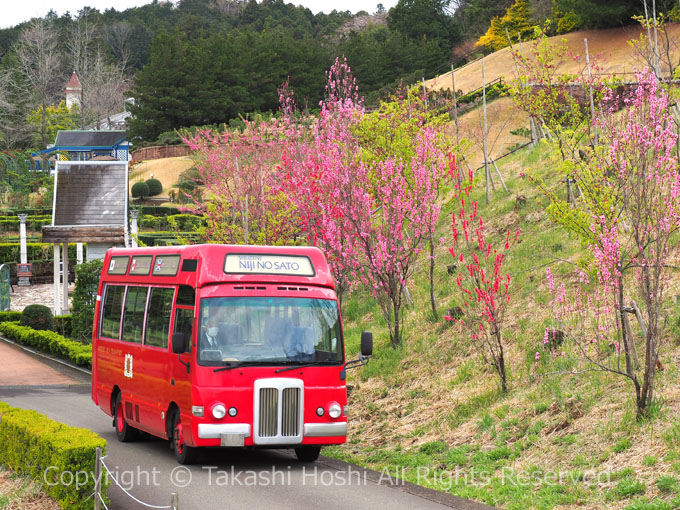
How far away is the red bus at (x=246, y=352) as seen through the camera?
467 inches

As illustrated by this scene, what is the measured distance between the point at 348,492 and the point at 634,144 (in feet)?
18.9

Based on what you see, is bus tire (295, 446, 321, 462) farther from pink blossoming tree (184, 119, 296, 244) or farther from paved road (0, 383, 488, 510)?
pink blossoming tree (184, 119, 296, 244)

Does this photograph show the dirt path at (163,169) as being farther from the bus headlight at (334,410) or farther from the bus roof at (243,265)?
the bus headlight at (334,410)

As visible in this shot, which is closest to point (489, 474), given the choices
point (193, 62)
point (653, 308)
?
point (653, 308)

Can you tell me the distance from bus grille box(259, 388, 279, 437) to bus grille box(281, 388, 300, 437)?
0.34ft

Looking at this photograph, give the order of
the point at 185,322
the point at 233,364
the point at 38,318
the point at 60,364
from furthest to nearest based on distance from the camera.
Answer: the point at 38,318, the point at 60,364, the point at 185,322, the point at 233,364

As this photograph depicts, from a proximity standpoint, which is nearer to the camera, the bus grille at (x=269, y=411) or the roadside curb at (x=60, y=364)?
the bus grille at (x=269, y=411)

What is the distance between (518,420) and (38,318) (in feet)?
78.1

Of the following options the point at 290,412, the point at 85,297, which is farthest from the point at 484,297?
the point at 85,297

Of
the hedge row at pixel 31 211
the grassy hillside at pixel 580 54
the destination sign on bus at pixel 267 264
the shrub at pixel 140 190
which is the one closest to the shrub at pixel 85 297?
the destination sign on bus at pixel 267 264

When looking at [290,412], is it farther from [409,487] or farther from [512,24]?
[512,24]

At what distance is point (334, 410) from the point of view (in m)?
12.4

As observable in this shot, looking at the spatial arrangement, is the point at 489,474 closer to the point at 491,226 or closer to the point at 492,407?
the point at 492,407

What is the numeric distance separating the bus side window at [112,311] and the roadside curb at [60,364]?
949 cm
